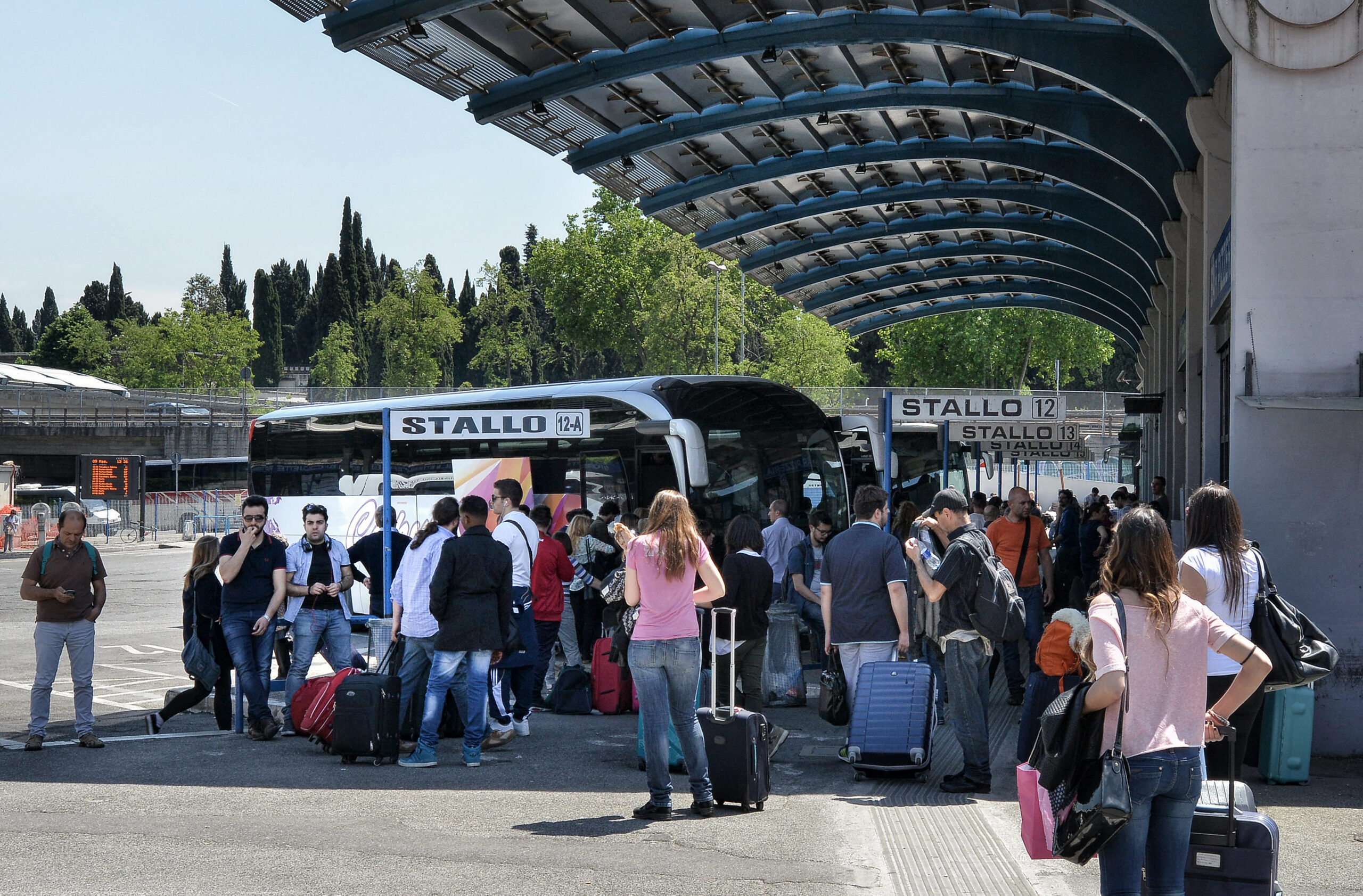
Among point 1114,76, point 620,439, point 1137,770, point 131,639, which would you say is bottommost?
point 131,639

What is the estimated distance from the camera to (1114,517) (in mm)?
17312

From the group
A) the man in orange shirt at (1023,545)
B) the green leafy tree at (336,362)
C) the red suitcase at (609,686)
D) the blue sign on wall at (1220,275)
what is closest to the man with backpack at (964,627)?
the red suitcase at (609,686)

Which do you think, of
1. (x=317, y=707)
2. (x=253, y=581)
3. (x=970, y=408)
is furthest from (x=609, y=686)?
(x=970, y=408)

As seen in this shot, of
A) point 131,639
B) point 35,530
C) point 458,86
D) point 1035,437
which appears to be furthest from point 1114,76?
point 35,530

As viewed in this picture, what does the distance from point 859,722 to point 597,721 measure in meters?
3.00

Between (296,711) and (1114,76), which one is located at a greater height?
(1114,76)

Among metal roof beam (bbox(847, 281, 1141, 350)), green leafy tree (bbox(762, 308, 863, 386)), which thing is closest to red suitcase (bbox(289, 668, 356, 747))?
metal roof beam (bbox(847, 281, 1141, 350))

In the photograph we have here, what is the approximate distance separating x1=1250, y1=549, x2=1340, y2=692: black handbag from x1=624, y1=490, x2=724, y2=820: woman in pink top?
2625mm

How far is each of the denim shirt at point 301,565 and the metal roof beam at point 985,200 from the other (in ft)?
→ 38.7

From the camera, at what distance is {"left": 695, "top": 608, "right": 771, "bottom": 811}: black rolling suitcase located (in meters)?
7.04

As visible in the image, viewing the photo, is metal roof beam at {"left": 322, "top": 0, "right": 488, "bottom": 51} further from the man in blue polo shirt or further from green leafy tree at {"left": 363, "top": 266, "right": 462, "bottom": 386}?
green leafy tree at {"left": 363, "top": 266, "right": 462, "bottom": 386}

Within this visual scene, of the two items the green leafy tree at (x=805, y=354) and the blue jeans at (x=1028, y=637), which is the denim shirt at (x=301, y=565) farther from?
the green leafy tree at (x=805, y=354)

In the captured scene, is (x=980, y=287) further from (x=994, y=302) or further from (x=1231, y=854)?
(x=1231, y=854)

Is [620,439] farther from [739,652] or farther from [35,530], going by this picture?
[35,530]
